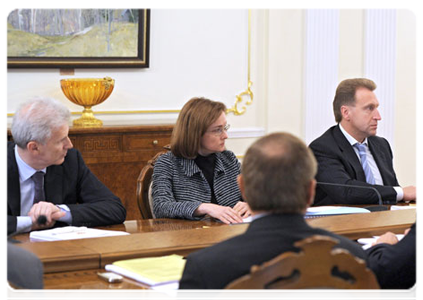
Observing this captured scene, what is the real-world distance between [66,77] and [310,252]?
4794 millimetres

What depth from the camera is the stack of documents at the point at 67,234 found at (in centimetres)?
294

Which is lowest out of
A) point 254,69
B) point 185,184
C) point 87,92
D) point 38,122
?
point 185,184

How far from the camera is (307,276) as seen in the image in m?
1.73

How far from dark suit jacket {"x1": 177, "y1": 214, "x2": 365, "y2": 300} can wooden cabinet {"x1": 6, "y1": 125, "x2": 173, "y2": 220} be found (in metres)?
3.90

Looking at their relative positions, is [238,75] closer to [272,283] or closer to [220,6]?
[220,6]

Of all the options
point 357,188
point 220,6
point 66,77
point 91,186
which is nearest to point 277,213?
point 91,186

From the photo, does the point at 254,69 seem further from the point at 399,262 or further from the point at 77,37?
the point at 399,262

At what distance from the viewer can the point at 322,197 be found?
437 cm

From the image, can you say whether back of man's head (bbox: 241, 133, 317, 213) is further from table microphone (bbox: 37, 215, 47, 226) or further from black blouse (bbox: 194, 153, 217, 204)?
black blouse (bbox: 194, 153, 217, 204)

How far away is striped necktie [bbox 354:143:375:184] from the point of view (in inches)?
175

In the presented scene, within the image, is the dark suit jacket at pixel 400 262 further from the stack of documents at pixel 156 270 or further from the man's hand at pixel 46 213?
the man's hand at pixel 46 213

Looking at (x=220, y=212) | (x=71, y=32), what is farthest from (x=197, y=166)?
(x=71, y=32)

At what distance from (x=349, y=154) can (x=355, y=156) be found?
0.05 m

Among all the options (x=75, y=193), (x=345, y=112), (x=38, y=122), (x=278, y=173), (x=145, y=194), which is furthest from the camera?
(x=345, y=112)
